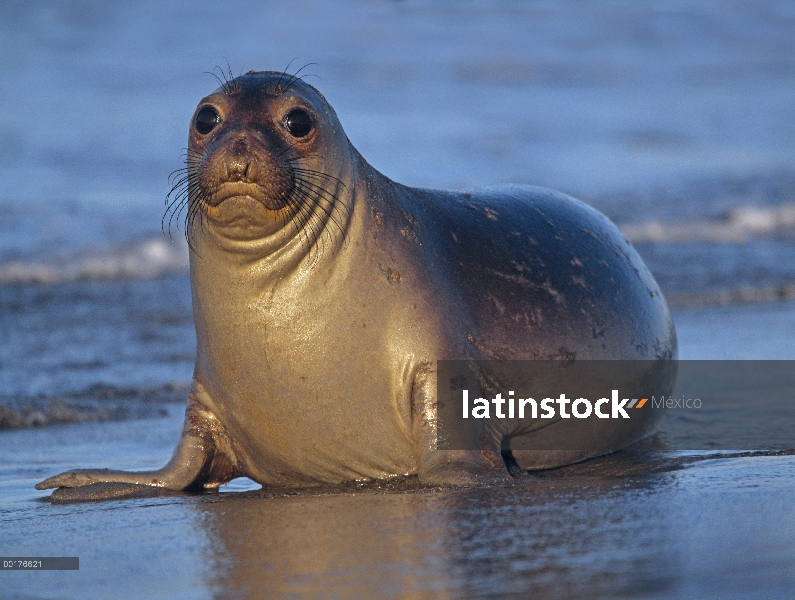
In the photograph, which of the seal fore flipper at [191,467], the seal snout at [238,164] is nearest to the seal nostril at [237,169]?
the seal snout at [238,164]

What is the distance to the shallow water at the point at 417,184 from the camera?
→ 3385 mm

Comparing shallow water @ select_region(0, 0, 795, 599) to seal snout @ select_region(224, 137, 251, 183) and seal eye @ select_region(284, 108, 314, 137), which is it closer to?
seal snout @ select_region(224, 137, 251, 183)

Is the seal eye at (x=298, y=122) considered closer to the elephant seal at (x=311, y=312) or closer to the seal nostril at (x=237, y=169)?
the elephant seal at (x=311, y=312)

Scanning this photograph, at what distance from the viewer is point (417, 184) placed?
17312 mm

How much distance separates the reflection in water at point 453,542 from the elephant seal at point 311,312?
0.27 meters

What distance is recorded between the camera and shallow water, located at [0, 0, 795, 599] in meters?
3.38

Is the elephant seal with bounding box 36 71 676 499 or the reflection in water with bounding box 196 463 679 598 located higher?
the elephant seal with bounding box 36 71 676 499

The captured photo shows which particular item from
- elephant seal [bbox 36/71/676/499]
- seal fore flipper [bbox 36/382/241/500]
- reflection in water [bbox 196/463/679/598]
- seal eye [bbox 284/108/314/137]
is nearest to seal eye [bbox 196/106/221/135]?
elephant seal [bbox 36/71/676/499]

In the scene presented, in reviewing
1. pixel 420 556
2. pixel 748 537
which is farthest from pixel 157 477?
pixel 748 537

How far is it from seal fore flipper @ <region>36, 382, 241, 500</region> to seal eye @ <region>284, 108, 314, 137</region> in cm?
115

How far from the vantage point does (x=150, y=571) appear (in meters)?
3.42

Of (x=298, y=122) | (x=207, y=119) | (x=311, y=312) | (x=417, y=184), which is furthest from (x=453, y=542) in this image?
(x=417, y=184)

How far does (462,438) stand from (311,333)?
70 centimetres

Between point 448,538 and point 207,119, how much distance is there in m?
1.93
